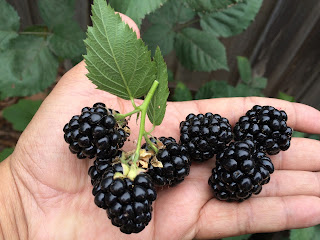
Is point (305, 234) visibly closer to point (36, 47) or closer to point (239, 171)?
point (239, 171)

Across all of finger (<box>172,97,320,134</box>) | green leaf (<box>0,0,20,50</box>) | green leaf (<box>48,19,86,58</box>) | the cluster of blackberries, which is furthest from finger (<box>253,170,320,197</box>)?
green leaf (<box>0,0,20,50</box>)

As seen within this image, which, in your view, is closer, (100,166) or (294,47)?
(100,166)

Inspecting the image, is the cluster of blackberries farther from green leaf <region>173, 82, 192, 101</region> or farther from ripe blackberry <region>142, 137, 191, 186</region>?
green leaf <region>173, 82, 192, 101</region>

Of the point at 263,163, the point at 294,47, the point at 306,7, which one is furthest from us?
the point at 294,47

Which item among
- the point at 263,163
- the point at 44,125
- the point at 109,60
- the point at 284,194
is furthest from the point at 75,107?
the point at 284,194

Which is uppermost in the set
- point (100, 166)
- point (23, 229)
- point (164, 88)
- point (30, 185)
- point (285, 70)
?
point (164, 88)

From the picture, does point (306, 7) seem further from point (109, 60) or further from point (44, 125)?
point (44, 125)
